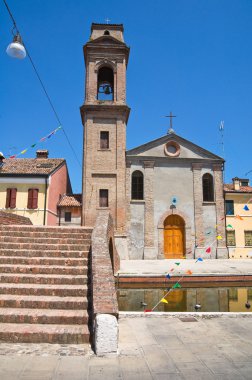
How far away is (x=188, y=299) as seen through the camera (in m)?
10.2

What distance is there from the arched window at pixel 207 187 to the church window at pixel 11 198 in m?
14.7

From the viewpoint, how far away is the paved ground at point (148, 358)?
3.32 meters

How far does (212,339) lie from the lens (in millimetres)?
4523

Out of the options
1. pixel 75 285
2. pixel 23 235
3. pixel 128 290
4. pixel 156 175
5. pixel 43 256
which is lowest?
pixel 128 290

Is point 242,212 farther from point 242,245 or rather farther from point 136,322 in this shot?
point 136,322

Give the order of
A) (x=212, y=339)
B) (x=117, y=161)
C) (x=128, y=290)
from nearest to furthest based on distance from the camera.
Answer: (x=212, y=339), (x=128, y=290), (x=117, y=161)

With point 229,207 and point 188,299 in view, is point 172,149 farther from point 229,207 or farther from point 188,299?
point 188,299

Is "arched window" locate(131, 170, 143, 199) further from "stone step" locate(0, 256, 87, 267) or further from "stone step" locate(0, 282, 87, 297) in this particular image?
"stone step" locate(0, 282, 87, 297)

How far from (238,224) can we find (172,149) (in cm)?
790

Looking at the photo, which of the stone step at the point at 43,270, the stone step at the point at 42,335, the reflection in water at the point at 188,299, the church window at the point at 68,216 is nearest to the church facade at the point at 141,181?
the church window at the point at 68,216

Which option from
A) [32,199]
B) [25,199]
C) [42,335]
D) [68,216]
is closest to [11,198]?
[25,199]

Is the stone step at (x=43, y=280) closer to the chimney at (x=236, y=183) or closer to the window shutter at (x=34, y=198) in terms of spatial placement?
the window shutter at (x=34, y=198)

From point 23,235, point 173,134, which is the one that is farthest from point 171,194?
point 23,235

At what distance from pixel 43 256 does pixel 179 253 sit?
643 inches
